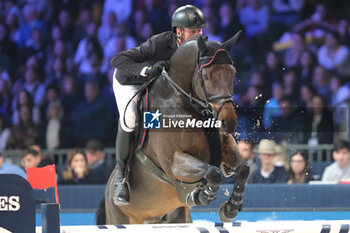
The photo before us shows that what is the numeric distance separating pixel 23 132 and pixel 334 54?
142 inches

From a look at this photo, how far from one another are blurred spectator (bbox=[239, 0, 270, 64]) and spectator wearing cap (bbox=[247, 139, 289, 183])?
5.06ft

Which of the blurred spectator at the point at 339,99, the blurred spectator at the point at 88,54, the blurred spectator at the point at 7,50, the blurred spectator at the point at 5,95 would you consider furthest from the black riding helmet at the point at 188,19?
the blurred spectator at the point at 7,50

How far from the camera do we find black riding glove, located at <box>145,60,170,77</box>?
3725 mm

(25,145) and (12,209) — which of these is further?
(25,145)

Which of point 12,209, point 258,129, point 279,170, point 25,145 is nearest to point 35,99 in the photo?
point 25,145

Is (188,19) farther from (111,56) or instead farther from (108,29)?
Result: (108,29)

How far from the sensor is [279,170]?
516 cm

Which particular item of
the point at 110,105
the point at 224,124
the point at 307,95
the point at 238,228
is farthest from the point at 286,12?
the point at 238,228

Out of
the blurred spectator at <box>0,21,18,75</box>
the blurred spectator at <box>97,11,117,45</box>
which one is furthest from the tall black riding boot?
the blurred spectator at <box>0,21,18,75</box>

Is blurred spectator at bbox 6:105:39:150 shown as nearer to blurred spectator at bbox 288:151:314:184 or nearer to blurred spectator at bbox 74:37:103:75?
blurred spectator at bbox 74:37:103:75

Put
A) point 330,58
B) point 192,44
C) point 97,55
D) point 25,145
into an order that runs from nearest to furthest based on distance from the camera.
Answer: point 192,44, point 25,145, point 97,55, point 330,58

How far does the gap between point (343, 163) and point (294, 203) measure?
0.64 metres

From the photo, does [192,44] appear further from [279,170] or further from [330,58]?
[330,58]

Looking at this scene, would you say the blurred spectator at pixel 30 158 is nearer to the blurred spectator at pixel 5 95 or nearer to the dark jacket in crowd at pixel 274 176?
the blurred spectator at pixel 5 95
